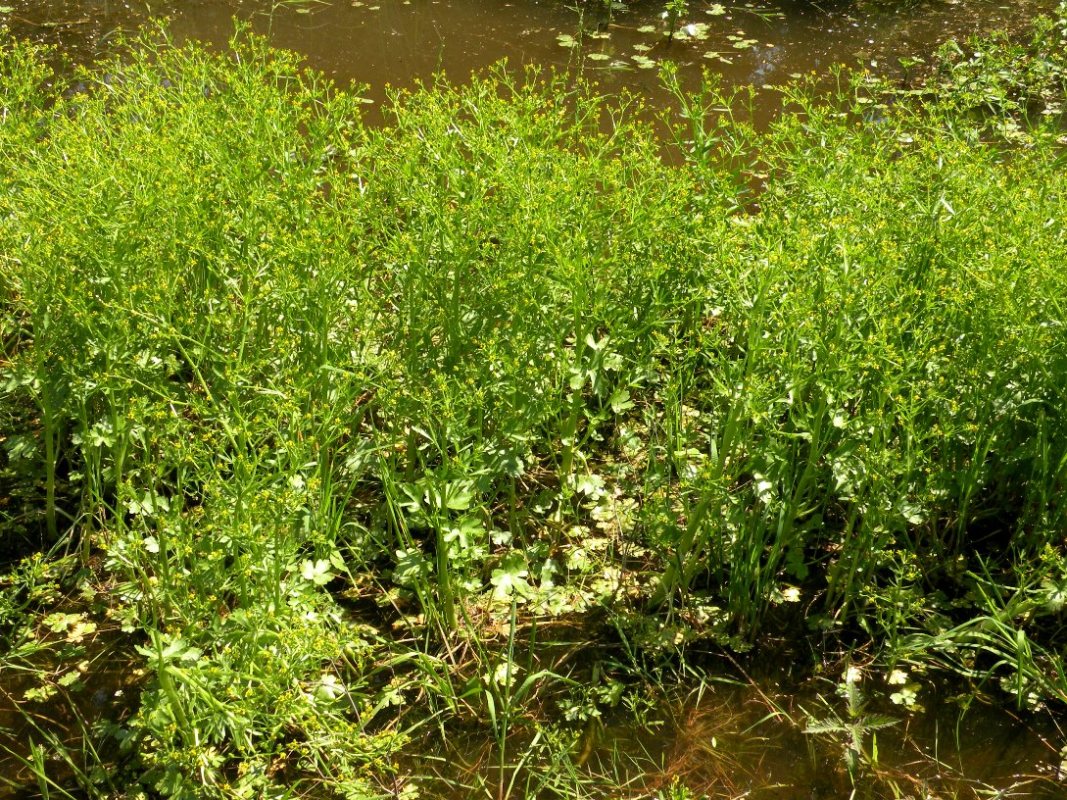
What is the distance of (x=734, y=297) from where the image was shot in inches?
130

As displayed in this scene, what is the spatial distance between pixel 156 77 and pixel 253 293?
1.63 meters

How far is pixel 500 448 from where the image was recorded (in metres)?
3.38

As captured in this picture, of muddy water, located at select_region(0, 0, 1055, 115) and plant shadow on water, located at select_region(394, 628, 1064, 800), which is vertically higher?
muddy water, located at select_region(0, 0, 1055, 115)

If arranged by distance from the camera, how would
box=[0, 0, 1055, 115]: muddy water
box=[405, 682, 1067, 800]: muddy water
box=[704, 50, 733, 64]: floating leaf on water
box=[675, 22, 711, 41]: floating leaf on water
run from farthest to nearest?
box=[675, 22, 711, 41]: floating leaf on water < box=[704, 50, 733, 64]: floating leaf on water < box=[0, 0, 1055, 115]: muddy water < box=[405, 682, 1067, 800]: muddy water

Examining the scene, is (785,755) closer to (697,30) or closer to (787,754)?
(787,754)

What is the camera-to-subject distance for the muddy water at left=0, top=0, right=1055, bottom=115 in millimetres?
7363

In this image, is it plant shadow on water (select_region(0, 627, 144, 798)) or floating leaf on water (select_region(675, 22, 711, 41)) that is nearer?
plant shadow on water (select_region(0, 627, 144, 798))

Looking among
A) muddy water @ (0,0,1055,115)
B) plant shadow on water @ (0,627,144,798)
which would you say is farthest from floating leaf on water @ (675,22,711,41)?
plant shadow on water @ (0,627,144,798)

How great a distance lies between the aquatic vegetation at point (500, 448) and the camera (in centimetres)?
288

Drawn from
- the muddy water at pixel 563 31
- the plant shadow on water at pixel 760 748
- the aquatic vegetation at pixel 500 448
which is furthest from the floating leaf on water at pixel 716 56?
the plant shadow on water at pixel 760 748

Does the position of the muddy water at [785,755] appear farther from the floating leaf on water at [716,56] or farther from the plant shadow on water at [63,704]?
the floating leaf on water at [716,56]

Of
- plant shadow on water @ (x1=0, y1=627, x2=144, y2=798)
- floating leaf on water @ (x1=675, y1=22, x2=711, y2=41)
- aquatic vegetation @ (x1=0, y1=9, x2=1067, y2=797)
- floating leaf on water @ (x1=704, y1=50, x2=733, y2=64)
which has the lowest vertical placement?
plant shadow on water @ (x1=0, y1=627, x2=144, y2=798)

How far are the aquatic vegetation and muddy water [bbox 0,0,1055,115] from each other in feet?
11.7

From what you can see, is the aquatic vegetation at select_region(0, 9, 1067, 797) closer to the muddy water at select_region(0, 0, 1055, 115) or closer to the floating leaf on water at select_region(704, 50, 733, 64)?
the muddy water at select_region(0, 0, 1055, 115)
